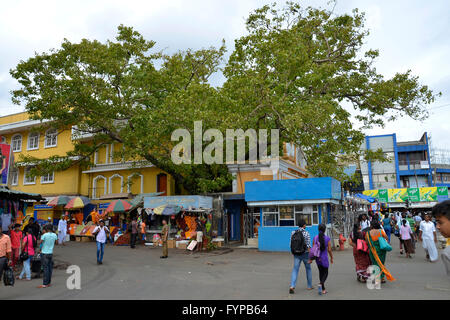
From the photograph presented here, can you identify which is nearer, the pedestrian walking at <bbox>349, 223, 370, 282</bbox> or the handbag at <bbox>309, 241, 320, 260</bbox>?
the handbag at <bbox>309, 241, 320, 260</bbox>

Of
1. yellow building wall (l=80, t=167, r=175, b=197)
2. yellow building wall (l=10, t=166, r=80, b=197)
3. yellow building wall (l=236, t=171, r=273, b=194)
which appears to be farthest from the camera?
yellow building wall (l=10, t=166, r=80, b=197)

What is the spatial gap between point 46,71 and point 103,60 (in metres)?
3.57

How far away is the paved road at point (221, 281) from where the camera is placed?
8.13 meters

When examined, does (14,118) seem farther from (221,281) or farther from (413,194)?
(413,194)

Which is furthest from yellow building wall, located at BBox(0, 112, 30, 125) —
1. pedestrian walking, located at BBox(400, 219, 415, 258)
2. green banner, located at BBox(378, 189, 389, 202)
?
green banner, located at BBox(378, 189, 389, 202)

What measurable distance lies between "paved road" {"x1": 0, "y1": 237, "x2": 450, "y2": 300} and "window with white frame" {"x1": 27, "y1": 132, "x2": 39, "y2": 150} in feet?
74.2

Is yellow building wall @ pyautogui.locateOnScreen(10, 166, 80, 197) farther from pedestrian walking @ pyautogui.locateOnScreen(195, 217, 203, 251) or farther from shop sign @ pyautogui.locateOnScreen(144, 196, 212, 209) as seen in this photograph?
pedestrian walking @ pyautogui.locateOnScreen(195, 217, 203, 251)

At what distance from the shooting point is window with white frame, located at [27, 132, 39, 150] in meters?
34.0

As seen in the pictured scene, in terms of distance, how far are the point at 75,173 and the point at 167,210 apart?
51.9ft

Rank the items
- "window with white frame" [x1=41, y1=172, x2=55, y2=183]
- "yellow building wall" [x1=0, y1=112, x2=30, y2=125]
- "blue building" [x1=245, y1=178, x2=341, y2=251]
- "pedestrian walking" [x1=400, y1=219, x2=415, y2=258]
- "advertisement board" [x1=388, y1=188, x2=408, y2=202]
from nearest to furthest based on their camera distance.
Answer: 1. "pedestrian walking" [x1=400, y1=219, x2=415, y2=258]
2. "blue building" [x1=245, y1=178, x2=341, y2=251]
3. "window with white frame" [x1=41, y1=172, x2=55, y2=183]
4. "yellow building wall" [x1=0, y1=112, x2=30, y2=125]
5. "advertisement board" [x1=388, y1=188, x2=408, y2=202]

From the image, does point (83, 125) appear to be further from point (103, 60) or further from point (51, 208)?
point (51, 208)

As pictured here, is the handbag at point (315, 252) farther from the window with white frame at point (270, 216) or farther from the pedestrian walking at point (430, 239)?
the window with white frame at point (270, 216)

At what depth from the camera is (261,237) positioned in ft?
60.4
